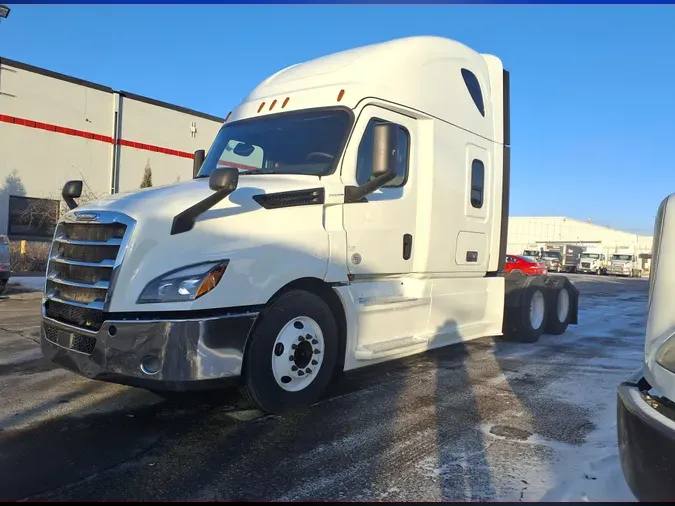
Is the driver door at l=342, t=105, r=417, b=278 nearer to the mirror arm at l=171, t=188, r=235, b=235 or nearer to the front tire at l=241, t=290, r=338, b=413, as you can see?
the front tire at l=241, t=290, r=338, b=413

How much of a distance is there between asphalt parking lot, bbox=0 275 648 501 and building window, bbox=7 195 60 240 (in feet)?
58.1

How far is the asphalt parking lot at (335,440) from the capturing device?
3223 millimetres

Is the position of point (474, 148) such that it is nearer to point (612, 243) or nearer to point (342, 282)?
point (342, 282)

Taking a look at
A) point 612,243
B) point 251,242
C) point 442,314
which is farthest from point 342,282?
point 612,243

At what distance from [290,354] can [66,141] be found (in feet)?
70.2

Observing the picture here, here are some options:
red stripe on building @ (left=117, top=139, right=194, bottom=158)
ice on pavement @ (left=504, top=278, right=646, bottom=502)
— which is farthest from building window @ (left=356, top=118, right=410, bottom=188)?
red stripe on building @ (left=117, top=139, right=194, bottom=158)

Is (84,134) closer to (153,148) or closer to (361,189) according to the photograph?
(153,148)

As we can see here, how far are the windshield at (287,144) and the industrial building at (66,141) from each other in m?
18.6

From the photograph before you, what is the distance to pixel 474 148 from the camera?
268 inches

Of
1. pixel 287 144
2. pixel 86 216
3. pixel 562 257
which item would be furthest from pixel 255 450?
pixel 562 257

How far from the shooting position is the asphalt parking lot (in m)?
3.22

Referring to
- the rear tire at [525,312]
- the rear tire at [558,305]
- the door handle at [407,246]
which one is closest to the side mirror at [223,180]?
the door handle at [407,246]

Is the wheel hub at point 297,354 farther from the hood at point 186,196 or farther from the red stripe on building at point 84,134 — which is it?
the red stripe on building at point 84,134

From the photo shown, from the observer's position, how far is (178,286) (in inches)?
150
